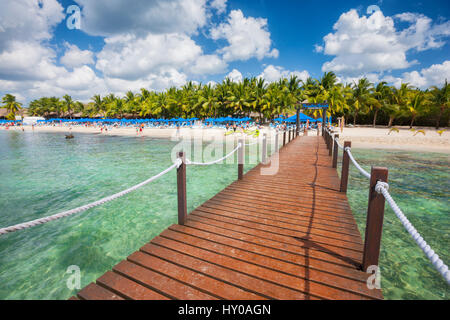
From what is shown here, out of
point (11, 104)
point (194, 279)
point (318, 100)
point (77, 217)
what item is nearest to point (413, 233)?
point (194, 279)

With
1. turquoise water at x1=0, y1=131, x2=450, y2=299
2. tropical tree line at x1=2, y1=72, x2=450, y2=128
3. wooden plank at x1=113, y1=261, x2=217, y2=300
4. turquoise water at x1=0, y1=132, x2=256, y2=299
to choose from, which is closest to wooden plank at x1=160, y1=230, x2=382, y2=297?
wooden plank at x1=113, y1=261, x2=217, y2=300

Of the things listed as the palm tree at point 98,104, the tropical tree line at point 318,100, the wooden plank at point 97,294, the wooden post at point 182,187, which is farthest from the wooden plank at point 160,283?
the palm tree at point 98,104

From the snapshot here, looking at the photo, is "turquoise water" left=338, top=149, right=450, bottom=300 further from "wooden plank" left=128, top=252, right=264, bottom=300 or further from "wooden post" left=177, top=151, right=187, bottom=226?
"wooden post" left=177, top=151, right=187, bottom=226

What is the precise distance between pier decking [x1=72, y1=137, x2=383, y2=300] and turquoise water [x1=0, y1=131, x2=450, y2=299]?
199 cm

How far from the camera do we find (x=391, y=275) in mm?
4828

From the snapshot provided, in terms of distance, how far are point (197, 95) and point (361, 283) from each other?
186 feet

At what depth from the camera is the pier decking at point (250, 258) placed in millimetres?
2520

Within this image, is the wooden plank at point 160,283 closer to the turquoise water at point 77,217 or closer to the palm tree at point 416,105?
the turquoise water at point 77,217

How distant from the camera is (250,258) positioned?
10.3 ft

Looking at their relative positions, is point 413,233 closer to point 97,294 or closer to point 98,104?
point 97,294

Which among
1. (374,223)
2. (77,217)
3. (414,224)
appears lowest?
(77,217)

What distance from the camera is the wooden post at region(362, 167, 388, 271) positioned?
107 inches

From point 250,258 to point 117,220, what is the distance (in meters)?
6.32
